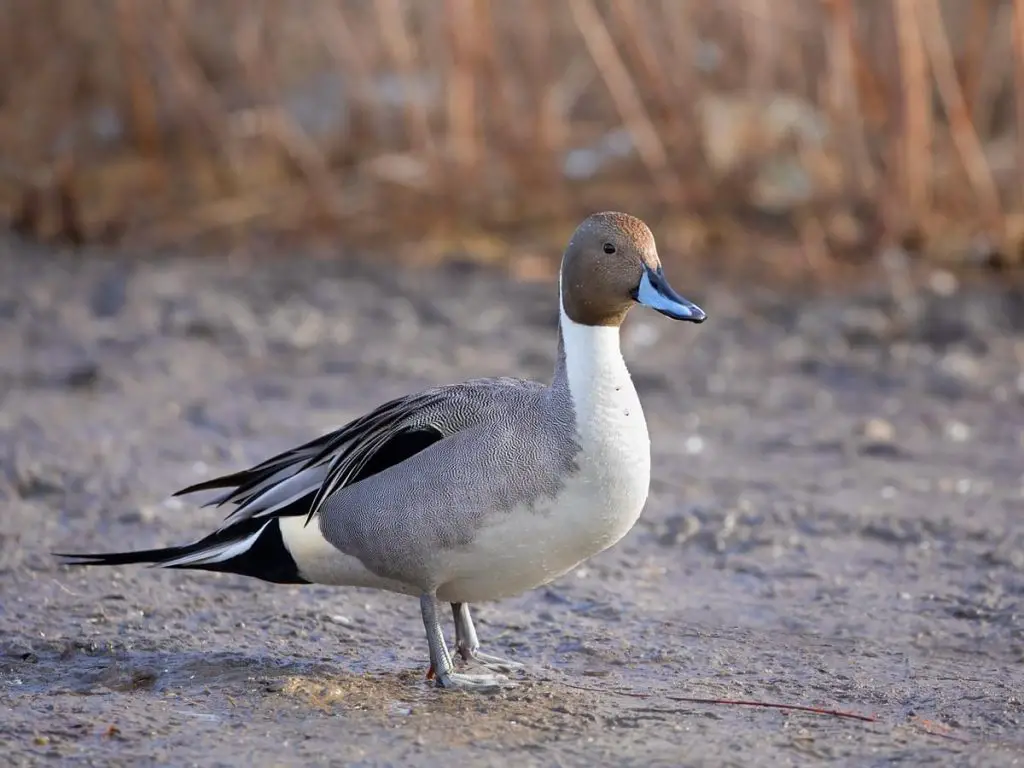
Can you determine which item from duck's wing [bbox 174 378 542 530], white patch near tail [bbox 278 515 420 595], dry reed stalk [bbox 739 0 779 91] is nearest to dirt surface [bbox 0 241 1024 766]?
white patch near tail [bbox 278 515 420 595]

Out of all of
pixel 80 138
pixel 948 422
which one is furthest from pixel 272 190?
pixel 948 422

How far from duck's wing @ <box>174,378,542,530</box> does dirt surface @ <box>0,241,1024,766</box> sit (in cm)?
42

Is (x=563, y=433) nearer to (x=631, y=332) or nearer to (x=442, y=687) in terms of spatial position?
(x=442, y=687)

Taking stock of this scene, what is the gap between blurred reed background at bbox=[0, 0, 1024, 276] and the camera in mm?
8656

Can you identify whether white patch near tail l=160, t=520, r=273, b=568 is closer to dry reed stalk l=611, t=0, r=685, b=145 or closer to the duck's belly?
the duck's belly

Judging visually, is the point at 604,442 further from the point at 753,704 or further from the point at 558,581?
the point at 558,581

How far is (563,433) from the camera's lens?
370 centimetres

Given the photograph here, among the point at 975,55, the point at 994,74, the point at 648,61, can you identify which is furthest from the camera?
the point at 994,74

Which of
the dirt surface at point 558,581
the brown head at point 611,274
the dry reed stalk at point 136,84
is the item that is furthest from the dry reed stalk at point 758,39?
the brown head at point 611,274

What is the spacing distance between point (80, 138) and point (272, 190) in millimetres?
1416

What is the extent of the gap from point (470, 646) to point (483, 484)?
0.60m

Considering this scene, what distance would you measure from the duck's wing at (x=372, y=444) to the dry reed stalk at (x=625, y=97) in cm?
473

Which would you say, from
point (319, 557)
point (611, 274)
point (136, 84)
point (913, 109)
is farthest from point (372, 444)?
point (136, 84)

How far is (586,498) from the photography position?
3.65 metres
